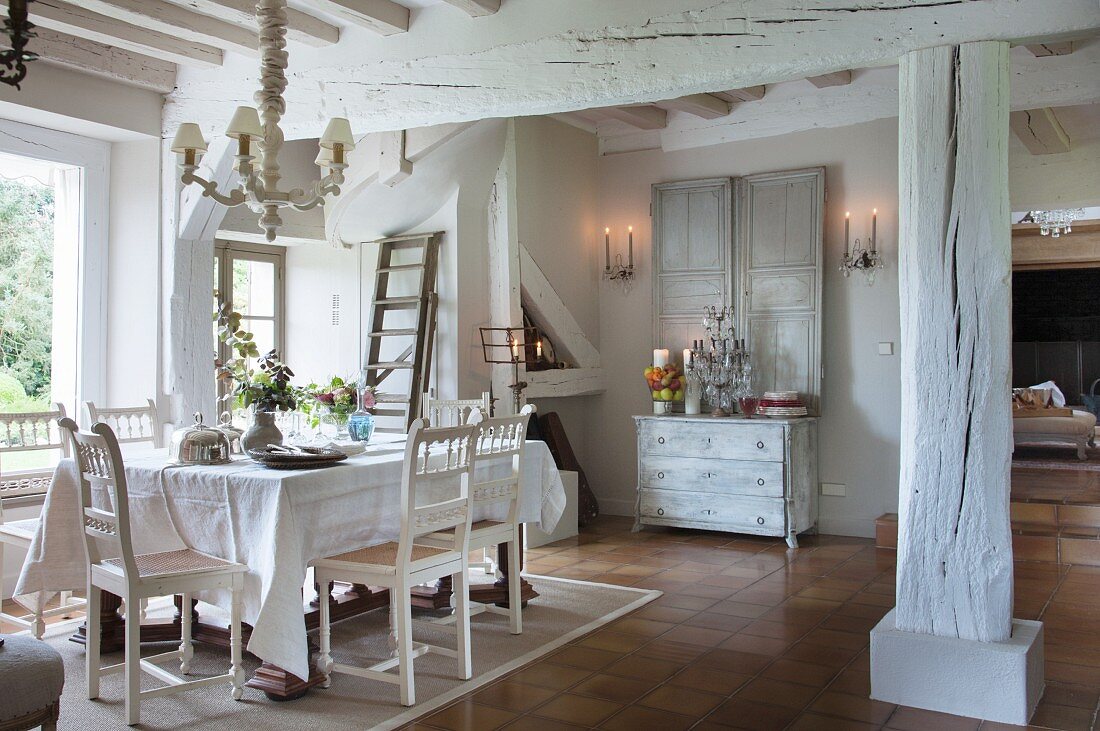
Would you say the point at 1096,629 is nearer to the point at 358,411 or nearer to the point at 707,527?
the point at 707,527

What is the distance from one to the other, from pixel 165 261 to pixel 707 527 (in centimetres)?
360

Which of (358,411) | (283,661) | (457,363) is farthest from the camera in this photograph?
(457,363)

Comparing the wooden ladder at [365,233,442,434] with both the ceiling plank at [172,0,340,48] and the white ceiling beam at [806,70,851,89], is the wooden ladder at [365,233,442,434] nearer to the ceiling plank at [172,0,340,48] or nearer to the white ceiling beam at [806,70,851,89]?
the ceiling plank at [172,0,340,48]

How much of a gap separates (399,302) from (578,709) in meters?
3.42

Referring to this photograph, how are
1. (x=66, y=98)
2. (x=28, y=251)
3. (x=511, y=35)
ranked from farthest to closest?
(x=28, y=251)
(x=66, y=98)
(x=511, y=35)

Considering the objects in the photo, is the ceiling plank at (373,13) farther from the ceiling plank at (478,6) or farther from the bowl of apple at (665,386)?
the bowl of apple at (665,386)

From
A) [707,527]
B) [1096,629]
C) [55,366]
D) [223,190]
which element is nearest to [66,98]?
[223,190]

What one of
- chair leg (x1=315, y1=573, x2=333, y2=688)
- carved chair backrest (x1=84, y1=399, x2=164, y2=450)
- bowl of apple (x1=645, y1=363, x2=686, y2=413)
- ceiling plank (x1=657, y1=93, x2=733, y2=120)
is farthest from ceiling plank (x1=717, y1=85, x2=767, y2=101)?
chair leg (x1=315, y1=573, x2=333, y2=688)

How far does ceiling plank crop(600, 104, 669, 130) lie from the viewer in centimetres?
632

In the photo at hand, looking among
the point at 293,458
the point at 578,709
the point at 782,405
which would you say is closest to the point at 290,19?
the point at 293,458

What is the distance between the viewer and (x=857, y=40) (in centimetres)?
320

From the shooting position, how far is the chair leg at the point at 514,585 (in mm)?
3994

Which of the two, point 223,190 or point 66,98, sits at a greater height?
point 66,98

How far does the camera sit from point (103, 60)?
4.46m
